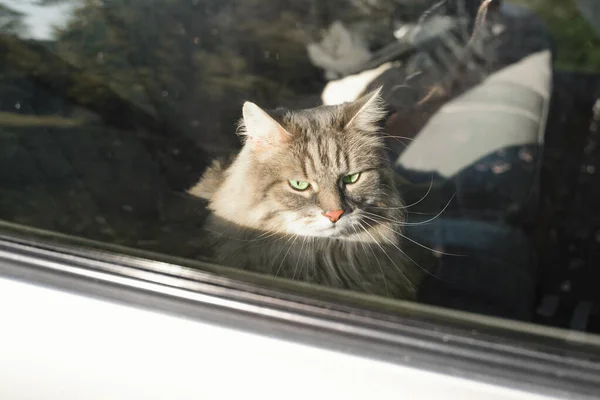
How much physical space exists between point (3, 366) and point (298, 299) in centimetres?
71

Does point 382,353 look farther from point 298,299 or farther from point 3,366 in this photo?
point 3,366

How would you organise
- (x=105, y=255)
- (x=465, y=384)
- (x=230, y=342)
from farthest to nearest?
1. (x=105, y=255)
2. (x=230, y=342)
3. (x=465, y=384)

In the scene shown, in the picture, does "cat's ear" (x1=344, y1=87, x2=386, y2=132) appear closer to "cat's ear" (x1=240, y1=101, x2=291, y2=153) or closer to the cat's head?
the cat's head

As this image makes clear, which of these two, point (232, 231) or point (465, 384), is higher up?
point (232, 231)

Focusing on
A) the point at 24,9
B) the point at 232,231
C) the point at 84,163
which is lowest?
the point at 232,231

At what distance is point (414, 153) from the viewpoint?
1836mm

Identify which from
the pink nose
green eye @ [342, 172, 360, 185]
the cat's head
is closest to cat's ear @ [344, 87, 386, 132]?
the cat's head

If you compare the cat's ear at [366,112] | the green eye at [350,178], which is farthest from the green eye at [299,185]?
the cat's ear at [366,112]

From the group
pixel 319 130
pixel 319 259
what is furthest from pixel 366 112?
pixel 319 259

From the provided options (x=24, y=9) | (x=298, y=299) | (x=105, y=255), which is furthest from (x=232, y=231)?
(x=24, y=9)

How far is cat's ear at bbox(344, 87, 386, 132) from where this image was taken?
167 cm

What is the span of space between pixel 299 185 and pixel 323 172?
0.08 m

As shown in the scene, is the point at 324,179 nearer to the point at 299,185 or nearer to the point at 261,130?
the point at 299,185

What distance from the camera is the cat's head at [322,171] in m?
1.68
